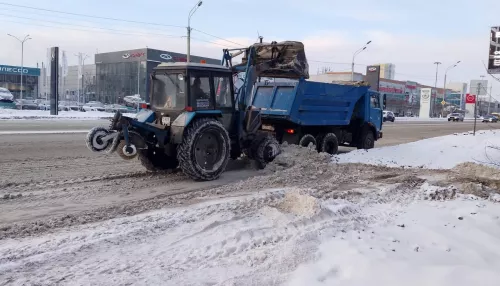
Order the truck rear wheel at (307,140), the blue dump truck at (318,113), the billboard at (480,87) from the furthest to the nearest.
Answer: the truck rear wheel at (307,140) → the blue dump truck at (318,113) → the billboard at (480,87)

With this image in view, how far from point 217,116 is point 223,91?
0.58 meters

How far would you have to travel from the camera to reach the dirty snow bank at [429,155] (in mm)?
11477

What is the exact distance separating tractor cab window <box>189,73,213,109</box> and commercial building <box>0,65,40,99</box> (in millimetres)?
72581

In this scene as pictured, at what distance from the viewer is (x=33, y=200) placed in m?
6.70

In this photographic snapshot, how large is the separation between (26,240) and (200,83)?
4.84 metres

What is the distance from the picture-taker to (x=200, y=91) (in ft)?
28.8

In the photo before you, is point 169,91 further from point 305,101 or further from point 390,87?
point 390,87

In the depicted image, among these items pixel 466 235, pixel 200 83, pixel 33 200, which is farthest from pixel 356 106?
pixel 33 200

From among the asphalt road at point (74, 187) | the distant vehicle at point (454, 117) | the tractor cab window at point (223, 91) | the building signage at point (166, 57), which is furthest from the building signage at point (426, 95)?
the tractor cab window at point (223, 91)

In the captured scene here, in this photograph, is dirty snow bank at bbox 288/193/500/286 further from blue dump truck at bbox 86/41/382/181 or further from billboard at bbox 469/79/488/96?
billboard at bbox 469/79/488/96

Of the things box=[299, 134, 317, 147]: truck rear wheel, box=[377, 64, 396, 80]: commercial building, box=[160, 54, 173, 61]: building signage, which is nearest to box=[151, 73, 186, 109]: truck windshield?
box=[299, 134, 317, 147]: truck rear wheel

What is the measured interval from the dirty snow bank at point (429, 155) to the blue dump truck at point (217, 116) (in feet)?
6.54

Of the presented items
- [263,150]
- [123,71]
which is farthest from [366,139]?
[123,71]

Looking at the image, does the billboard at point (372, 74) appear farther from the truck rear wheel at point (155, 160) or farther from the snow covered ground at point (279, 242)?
the snow covered ground at point (279, 242)
